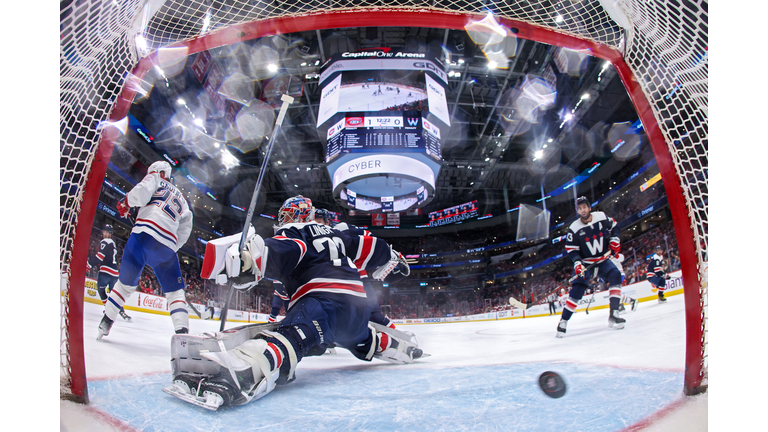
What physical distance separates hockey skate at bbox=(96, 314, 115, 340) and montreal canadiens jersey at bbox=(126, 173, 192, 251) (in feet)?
1.28

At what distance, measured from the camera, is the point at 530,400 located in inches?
47.8

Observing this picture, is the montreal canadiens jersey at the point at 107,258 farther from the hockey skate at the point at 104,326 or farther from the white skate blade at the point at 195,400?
the white skate blade at the point at 195,400

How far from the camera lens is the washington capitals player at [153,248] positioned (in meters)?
1.44

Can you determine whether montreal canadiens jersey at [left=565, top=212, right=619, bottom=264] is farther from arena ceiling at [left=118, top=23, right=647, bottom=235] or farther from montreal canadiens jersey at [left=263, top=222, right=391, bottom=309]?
montreal canadiens jersey at [left=263, top=222, right=391, bottom=309]

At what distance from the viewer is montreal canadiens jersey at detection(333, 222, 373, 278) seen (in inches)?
64.4

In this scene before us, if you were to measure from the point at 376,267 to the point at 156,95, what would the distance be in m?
1.39

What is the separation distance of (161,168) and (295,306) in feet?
3.07

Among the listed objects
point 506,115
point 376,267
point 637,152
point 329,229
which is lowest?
point 376,267

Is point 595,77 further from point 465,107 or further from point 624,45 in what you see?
point 465,107

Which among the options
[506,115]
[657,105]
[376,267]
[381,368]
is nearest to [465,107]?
[506,115]

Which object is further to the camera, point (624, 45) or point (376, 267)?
point (376, 267)

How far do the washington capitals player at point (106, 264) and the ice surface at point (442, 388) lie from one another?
8 centimetres

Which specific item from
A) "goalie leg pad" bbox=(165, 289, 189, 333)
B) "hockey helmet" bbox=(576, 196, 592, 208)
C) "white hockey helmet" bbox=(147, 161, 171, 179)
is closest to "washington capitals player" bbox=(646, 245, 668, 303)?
"hockey helmet" bbox=(576, 196, 592, 208)

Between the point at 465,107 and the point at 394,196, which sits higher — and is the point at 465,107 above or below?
above
